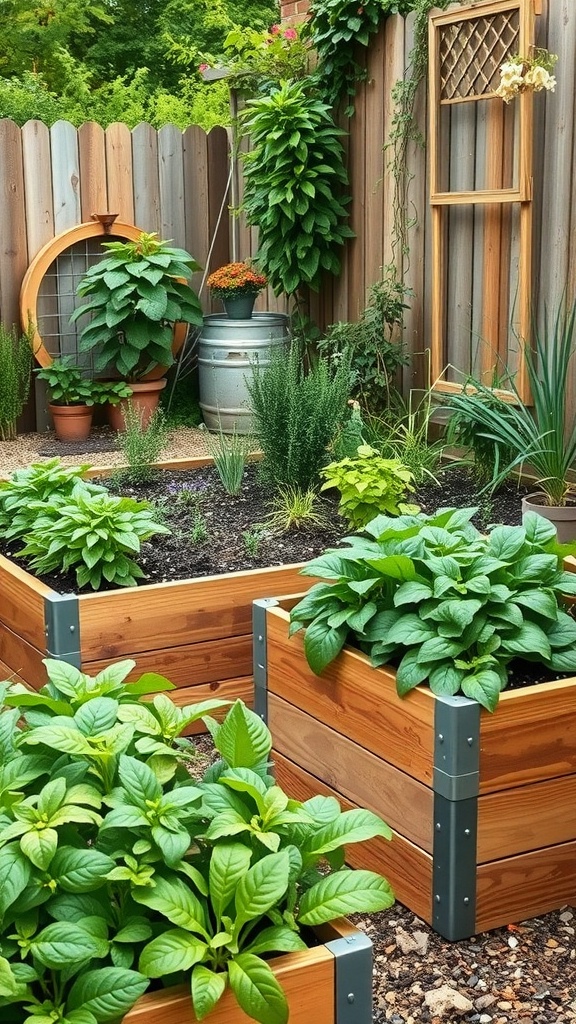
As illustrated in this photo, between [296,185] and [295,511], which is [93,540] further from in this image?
[296,185]

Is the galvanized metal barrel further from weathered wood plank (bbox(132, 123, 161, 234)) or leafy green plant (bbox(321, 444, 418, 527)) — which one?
leafy green plant (bbox(321, 444, 418, 527))

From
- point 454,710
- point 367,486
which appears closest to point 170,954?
point 454,710

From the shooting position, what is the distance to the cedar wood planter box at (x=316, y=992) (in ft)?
4.57

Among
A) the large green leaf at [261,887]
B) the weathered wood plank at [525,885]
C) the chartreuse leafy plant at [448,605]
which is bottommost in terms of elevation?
the weathered wood plank at [525,885]

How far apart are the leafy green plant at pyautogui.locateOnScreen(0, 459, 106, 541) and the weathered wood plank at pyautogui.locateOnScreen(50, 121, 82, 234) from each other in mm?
3182

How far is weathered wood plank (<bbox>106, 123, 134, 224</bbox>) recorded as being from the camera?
22.0 feet

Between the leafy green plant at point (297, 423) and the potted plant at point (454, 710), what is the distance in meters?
1.52

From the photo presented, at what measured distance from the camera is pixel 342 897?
1.50 m

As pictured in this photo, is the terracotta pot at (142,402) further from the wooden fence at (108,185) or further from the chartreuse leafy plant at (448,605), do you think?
the chartreuse leafy plant at (448,605)

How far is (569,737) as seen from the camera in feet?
7.42

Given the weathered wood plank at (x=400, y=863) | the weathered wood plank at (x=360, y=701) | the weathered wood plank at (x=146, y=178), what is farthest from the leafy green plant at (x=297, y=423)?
the weathered wood plank at (x=146, y=178)

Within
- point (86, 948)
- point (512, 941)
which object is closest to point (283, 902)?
point (86, 948)

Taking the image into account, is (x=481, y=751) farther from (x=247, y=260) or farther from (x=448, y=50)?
(x=247, y=260)

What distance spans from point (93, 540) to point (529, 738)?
55.5 inches
